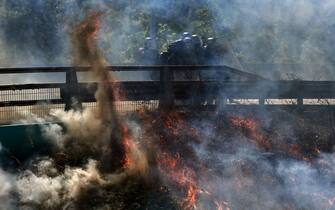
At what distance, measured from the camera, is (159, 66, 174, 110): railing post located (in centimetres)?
1084

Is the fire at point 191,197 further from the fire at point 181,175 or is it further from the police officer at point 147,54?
the police officer at point 147,54

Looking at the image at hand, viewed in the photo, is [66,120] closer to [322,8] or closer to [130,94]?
[130,94]

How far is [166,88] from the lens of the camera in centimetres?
1090

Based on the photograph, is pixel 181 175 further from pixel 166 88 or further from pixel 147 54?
pixel 147 54

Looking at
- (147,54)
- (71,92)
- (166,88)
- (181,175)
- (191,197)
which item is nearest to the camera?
(191,197)

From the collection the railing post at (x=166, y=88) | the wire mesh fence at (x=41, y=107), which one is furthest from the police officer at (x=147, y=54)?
the wire mesh fence at (x=41, y=107)

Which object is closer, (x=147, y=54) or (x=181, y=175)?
(x=181, y=175)

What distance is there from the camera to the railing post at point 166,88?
35.6 ft

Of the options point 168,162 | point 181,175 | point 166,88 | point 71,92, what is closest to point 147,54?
point 166,88

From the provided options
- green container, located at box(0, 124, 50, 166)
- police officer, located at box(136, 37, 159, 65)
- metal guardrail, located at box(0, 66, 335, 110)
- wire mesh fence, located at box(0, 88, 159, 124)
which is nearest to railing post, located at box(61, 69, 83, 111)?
wire mesh fence, located at box(0, 88, 159, 124)

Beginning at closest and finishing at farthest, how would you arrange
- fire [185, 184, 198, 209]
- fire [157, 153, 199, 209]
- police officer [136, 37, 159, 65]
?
1. fire [185, 184, 198, 209]
2. fire [157, 153, 199, 209]
3. police officer [136, 37, 159, 65]

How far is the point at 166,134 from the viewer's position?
9.39 m

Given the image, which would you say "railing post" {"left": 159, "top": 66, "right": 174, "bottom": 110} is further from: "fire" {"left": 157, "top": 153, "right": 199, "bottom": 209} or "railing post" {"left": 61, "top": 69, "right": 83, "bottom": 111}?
"fire" {"left": 157, "top": 153, "right": 199, "bottom": 209}

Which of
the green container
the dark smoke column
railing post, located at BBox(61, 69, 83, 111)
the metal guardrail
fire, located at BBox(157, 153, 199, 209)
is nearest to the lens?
fire, located at BBox(157, 153, 199, 209)
